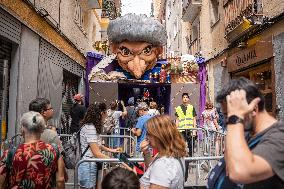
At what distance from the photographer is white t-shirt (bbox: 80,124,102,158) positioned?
15.9 ft

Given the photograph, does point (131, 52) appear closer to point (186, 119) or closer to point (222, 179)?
point (186, 119)

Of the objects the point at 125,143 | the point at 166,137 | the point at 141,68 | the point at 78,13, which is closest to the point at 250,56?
the point at 141,68

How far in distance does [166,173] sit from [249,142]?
0.87m

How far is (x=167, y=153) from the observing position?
9.78ft

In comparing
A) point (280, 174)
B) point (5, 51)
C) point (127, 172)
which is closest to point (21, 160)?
point (127, 172)

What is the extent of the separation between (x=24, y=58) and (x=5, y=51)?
2.11 ft

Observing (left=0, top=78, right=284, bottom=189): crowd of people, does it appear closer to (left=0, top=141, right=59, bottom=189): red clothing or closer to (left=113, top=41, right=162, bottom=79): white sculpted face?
(left=0, top=141, right=59, bottom=189): red clothing

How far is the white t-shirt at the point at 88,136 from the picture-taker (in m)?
4.86

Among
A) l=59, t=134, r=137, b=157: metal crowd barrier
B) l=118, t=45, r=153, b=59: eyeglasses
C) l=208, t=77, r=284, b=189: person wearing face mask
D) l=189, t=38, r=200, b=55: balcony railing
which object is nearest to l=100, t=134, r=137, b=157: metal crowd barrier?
l=59, t=134, r=137, b=157: metal crowd barrier

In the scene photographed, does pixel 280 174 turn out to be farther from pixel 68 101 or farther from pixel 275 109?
pixel 68 101

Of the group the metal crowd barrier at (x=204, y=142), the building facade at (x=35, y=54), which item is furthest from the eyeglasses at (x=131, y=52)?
the metal crowd barrier at (x=204, y=142)

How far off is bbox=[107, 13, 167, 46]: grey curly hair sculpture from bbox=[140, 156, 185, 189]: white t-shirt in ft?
28.8

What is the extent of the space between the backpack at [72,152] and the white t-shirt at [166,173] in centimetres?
152

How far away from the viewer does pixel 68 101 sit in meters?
14.0
